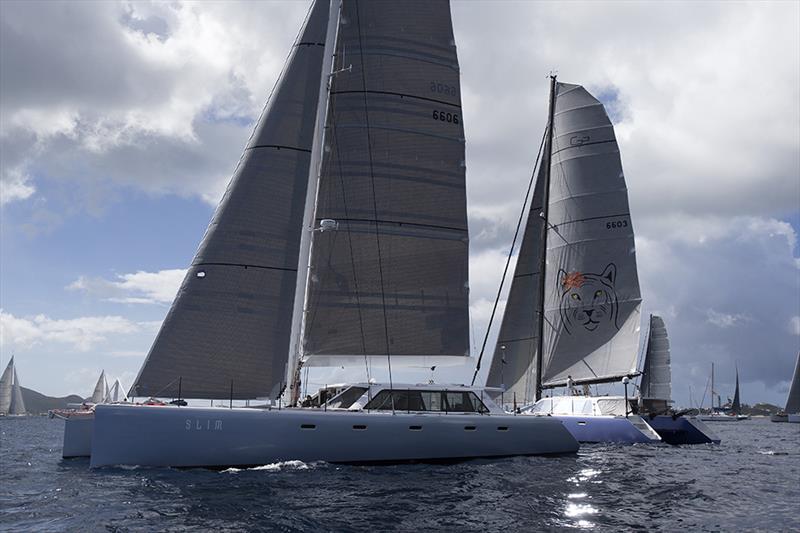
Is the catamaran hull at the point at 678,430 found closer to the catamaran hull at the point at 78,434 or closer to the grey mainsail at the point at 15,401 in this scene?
the catamaran hull at the point at 78,434

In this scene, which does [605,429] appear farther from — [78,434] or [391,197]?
[78,434]

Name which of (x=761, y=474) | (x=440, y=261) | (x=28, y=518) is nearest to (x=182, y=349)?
(x=28, y=518)

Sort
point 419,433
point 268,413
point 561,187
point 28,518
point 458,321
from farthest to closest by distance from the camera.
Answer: point 561,187, point 458,321, point 419,433, point 268,413, point 28,518

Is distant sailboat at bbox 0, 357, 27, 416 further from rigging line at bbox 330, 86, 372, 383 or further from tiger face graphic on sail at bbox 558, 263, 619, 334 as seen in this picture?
rigging line at bbox 330, 86, 372, 383

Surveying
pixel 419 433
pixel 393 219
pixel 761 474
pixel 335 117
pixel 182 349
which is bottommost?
pixel 761 474

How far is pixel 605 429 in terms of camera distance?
26219mm

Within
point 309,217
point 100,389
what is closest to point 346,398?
point 309,217

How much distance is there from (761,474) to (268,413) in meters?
13.5

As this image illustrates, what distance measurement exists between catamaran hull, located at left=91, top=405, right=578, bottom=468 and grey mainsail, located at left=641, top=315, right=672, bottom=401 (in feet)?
100

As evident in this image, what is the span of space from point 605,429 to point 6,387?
3899 inches

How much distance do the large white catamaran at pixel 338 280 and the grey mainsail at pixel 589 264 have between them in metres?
11.3

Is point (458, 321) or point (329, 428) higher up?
point (458, 321)

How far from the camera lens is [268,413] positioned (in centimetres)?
1634

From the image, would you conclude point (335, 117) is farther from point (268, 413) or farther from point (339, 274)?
point (268, 413)
